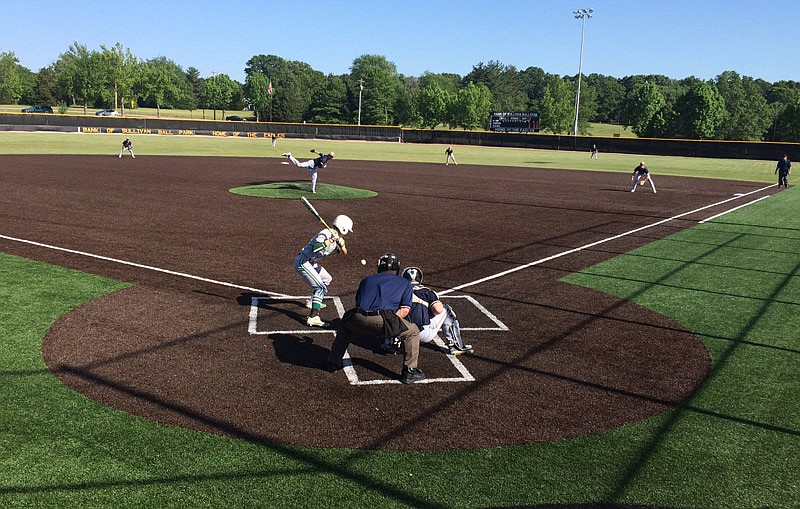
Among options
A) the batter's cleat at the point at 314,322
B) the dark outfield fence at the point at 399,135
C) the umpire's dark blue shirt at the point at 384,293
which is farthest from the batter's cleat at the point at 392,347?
the dark outfield fence at the point at 399,135

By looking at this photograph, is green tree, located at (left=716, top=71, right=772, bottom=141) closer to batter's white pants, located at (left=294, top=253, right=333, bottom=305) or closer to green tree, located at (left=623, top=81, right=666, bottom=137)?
green tree, located at (left=623, top=81, right=666, bottom=137)

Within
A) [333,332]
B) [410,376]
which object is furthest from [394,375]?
[333,332]

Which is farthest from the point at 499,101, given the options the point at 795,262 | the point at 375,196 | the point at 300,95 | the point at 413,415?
the point at 413,415

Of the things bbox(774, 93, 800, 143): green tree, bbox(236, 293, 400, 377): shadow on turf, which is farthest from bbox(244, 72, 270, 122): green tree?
bbox(236, 293, 400, 377): shadow on turf

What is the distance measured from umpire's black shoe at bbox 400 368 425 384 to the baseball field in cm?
16

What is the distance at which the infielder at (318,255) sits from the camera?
10555mm

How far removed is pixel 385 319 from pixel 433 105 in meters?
136

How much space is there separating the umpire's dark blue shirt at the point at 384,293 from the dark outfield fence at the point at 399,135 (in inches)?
2969

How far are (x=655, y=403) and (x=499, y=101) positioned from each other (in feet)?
607

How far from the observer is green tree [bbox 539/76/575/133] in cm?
14038

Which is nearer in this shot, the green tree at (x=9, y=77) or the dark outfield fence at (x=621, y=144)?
the dark outfield fence at (x=621, y=144)

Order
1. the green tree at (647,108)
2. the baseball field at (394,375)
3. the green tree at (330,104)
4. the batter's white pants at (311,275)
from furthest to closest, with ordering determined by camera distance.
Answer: the green tree at (330,104) < the green tree at (647,108) < the batter's white pants at (311,275) < the baseball field at (394,375)

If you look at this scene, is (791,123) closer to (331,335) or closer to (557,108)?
(557,108)

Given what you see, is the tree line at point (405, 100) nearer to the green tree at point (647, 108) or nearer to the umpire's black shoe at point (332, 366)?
the green tree at point (647, 108)
